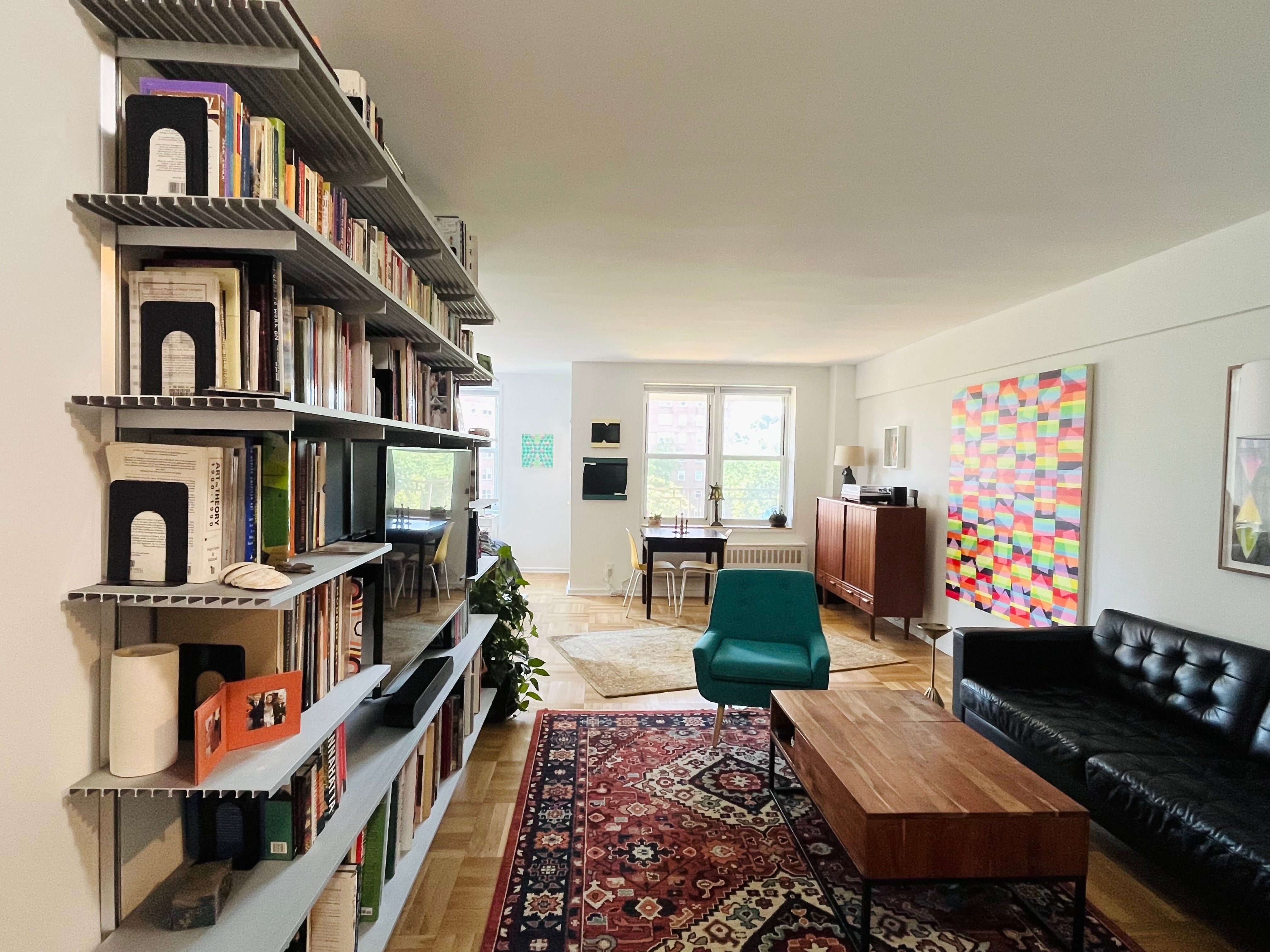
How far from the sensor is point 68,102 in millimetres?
1086

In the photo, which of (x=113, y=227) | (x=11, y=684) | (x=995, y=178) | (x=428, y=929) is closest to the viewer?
(x=11, y=684)

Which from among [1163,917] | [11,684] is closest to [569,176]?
[11,684]

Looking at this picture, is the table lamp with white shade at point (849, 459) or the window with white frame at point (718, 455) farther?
the window with white frame at point (718, 455)

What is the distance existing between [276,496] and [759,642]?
9.07ft

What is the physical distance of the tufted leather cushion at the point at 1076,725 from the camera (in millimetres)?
2467

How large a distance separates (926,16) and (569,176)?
1.29 meters

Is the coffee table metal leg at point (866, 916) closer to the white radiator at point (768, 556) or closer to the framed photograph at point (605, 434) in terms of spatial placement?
the white radiator at point (768, 556)

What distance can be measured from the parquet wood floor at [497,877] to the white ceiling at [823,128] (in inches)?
96.1

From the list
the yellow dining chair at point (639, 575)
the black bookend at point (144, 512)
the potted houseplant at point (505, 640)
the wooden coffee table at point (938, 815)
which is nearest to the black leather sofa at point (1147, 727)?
the wooden coffee table at point (938, 815)

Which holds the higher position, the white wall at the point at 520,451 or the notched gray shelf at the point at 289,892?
the white wall at the point at 520,451

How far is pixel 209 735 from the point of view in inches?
46.7

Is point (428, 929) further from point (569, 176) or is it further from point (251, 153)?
point (569, 176)

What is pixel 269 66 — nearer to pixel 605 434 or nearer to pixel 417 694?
pixel 417 694

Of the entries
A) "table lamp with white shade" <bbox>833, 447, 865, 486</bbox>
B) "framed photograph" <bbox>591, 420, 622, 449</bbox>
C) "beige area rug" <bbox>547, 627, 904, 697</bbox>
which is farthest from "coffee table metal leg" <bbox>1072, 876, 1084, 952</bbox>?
"framed photograph" <bbox>591, 420, 622, 449</bbox>
